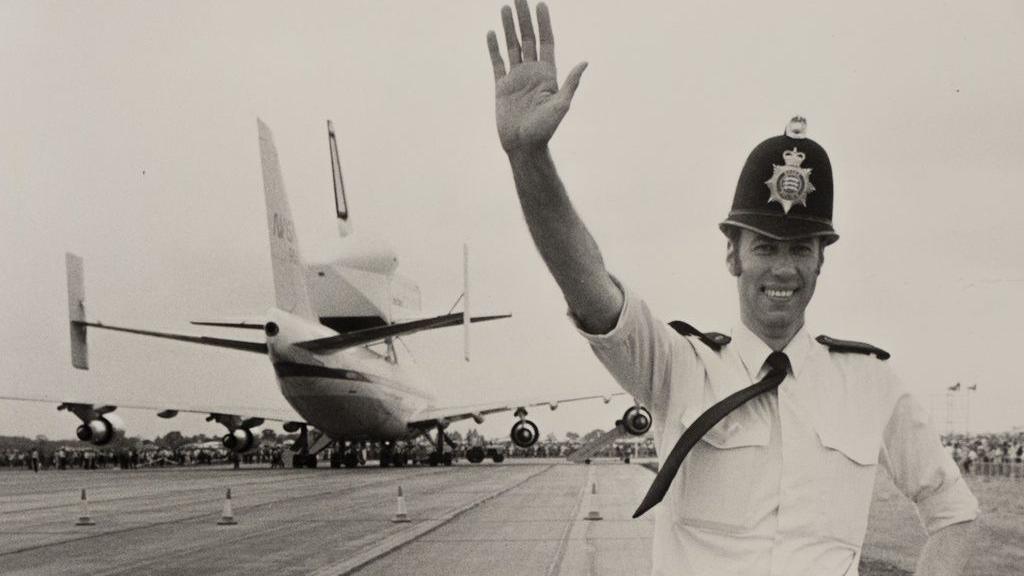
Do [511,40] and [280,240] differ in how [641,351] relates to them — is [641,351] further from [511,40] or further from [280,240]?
[280,240]

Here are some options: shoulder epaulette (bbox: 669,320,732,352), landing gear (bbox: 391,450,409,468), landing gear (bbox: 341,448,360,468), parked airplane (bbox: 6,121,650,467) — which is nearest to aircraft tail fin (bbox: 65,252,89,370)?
parked airplane (bbox: 6,121,650,467)

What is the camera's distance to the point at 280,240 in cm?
3828

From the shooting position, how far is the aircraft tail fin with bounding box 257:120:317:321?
38.0 meters

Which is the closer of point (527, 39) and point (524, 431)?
point (527, 39)

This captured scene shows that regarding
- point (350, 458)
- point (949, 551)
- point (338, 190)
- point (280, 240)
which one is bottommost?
point (949, 551)

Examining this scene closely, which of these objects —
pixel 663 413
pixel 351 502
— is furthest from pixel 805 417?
pixel 351 502

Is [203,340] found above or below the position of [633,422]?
above

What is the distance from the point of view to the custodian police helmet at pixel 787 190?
7.92 ft

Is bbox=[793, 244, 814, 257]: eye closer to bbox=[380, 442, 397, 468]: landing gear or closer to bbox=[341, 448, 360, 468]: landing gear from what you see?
bbox=[341, 448, 360, 468]: landing gear

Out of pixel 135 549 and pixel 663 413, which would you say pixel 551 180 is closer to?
pixel 663 413

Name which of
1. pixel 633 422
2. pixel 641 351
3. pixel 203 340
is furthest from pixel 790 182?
pixel 203 340

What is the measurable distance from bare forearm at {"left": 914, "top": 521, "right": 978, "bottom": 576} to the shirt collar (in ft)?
1.40

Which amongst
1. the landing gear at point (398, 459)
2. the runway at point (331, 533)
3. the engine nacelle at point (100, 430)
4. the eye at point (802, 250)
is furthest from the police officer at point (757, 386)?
the landing gear at point (398, 459)

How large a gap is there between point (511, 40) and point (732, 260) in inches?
27.1
